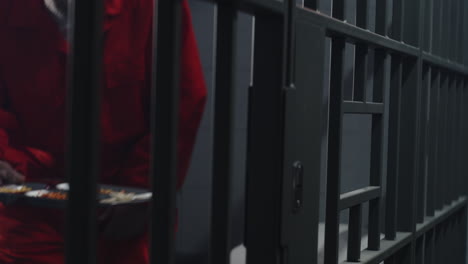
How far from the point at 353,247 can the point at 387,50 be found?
492 millimetres

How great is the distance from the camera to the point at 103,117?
165 centimetres

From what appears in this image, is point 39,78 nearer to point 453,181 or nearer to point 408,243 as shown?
point 408,243

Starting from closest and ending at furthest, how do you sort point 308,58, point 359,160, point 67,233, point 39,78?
point 67,233, point 308,58, point 39,78, point 359,160

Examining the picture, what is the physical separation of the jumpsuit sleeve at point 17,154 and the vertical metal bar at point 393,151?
2.83 feet

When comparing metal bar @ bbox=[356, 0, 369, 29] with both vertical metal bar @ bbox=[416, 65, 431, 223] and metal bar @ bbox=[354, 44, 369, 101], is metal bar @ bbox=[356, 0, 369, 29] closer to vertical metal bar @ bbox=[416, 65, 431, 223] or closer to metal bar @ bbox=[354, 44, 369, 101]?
metal bar @ bbox=[354, 44, 369, 101]

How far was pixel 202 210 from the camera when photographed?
15.0 feet

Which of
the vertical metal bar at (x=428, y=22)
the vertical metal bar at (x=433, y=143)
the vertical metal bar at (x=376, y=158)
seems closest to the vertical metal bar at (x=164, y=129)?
the vertical metal bar at (x=376, y=158)

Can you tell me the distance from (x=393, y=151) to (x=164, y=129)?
1.10 metres

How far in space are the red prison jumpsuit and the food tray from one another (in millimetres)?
140

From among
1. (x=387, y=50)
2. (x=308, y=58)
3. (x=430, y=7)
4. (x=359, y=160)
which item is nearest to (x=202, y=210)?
(x=359, y=160)

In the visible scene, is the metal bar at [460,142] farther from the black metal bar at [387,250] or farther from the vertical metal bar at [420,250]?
the black metal bar at [387,250]

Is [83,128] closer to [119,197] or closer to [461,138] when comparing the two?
[119,197]

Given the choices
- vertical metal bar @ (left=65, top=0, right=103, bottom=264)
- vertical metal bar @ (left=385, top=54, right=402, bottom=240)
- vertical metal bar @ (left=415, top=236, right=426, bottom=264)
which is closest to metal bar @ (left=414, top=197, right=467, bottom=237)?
vertical metal bar @ (left=415, top=236, right=426, bottom=264)

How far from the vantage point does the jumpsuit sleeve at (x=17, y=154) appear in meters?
1.68
